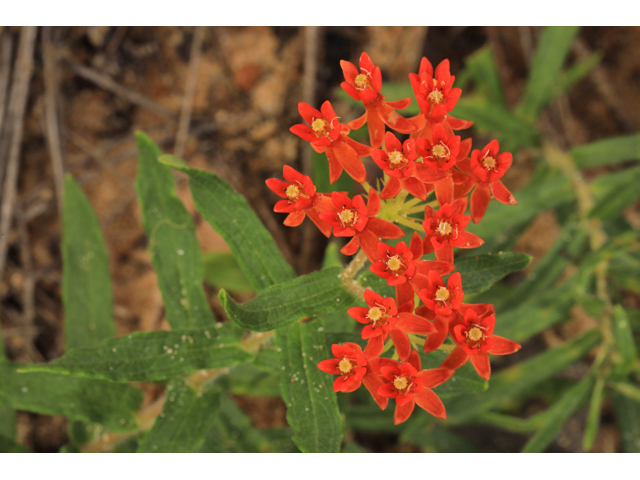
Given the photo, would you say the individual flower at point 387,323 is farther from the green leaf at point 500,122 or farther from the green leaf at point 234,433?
the green leaf at point 500,122

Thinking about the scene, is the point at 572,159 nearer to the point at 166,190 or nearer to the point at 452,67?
the point at 452,67

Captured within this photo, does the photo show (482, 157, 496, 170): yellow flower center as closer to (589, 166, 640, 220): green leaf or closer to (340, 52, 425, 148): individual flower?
(340, 52, 425, 148): individual flower

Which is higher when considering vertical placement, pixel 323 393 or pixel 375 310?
pixel 375 310

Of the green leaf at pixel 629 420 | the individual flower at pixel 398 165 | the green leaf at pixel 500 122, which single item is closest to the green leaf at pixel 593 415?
the green leaf at pixel 629 420

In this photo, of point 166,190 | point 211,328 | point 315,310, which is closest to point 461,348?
point 315,310

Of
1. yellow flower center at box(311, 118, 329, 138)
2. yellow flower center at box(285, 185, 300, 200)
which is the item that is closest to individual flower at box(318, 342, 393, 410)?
yellow flower center at box(285, 185, 300, 200)

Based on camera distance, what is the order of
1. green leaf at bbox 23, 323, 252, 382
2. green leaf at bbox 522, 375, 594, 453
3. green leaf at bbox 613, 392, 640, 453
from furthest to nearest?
green leaf at bbox 613, 392, 640, 453 → green leaf at bbox 522, 375, 594, 453 → green leaf at bbox 23, 323, 252, 382

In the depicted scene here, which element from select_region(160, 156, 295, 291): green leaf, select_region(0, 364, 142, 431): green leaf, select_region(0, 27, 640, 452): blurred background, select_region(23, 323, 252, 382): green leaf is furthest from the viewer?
select_region(0, 27, 640, 452): blurred background
